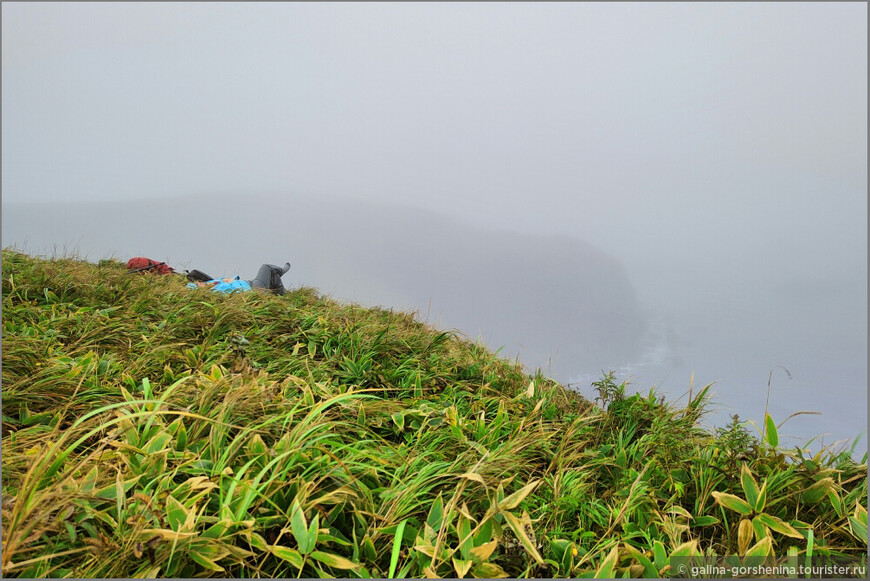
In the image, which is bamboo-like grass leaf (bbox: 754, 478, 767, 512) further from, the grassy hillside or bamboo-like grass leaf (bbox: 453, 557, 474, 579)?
bamboo-like grass leaf (bbox: 453, 557, 474, 579)

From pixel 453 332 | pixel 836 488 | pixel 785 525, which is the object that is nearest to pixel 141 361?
pixel 453 332

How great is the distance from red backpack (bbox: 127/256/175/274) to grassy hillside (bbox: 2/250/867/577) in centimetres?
374

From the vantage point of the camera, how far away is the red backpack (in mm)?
6739

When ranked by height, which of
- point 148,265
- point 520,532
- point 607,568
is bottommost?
point 607,568

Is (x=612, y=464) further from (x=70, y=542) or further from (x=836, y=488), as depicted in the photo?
(x=70, y=542)

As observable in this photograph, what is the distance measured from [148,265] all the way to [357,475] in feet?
22.3

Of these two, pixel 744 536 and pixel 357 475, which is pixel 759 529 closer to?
pixel 744 536

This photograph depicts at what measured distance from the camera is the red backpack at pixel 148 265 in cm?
674

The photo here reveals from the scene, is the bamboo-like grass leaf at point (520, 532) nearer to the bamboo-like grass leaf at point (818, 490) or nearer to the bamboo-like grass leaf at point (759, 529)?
the bamboo-like grass leaf at point (759, 529)

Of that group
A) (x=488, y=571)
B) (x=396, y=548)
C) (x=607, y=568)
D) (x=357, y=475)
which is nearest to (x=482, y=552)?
(x=488, y=571)

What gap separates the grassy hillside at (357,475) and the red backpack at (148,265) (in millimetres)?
3736

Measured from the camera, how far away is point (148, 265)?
693cm

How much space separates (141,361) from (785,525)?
3452 millimetres

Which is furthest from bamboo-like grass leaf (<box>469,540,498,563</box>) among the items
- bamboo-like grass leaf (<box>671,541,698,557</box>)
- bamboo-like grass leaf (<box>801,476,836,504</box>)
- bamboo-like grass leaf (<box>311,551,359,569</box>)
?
bamboo-like grass leaf (<box>801,476,836,504</box>)
